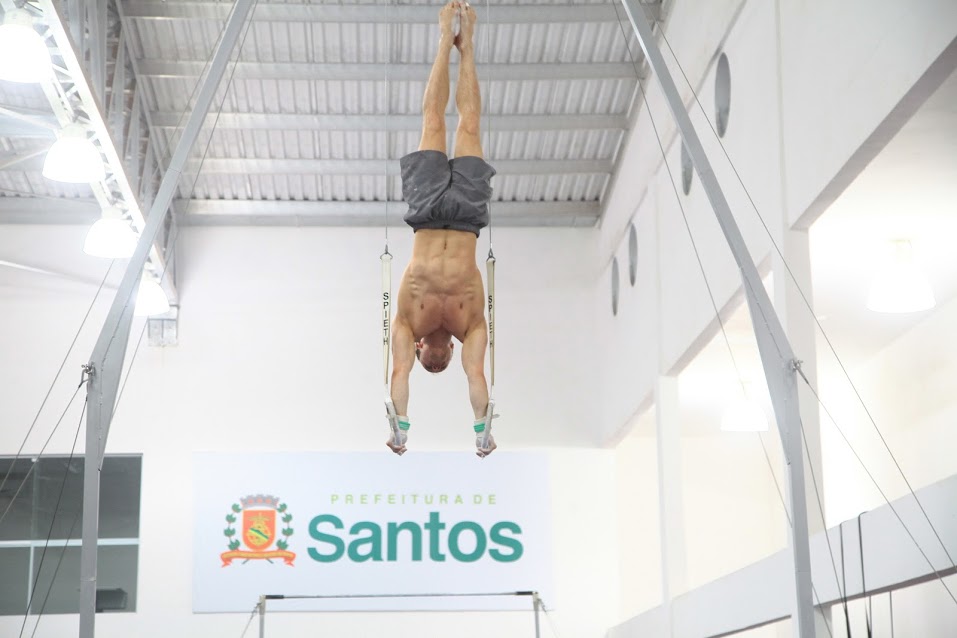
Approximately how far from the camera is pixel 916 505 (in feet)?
18.5

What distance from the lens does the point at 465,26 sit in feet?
23.1

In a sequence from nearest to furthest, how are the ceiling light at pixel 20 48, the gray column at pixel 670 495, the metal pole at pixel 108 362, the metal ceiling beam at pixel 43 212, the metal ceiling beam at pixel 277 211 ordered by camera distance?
the metal pole at pixel 108 362, the ceiling light at pixel 20 48, the gray column at pixel 670 495, the metal ceiling beam at pixel 43 212, the metal ceiling beam at pixel 277 211

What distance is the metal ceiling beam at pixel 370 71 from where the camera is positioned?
12.3 metres

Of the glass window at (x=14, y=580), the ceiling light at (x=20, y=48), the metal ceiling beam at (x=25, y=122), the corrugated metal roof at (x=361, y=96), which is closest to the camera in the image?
the ceiling light at (x=20, y=48)

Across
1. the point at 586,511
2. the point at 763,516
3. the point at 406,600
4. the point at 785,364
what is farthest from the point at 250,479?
the point at 785,364

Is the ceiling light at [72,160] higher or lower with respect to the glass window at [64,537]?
higher

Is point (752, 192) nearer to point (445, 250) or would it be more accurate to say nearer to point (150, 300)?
point (445, 250)

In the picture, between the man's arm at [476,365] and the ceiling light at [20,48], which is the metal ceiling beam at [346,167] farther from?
the man's arm at [476,365]

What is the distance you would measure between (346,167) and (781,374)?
27.9 feet

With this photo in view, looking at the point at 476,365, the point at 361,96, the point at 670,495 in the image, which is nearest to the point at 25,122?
the point at 361,96

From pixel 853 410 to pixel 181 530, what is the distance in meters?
7.57

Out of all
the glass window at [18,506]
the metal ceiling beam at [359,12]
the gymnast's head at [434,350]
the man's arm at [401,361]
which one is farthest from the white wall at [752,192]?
the glass window at [18,506]

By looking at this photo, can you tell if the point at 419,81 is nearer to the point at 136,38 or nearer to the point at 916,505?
the point at 136,38

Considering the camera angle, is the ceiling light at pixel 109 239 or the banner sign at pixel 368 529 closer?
the ceiling light at pixel 109 239
